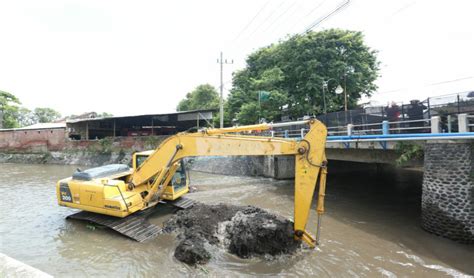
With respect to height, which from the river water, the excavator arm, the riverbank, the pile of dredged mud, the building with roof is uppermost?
the building with roof

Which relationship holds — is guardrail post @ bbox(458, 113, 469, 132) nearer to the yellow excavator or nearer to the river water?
the river water

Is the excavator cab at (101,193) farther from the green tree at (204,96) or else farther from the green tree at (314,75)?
the green tree at (204,96)

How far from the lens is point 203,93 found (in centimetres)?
4984

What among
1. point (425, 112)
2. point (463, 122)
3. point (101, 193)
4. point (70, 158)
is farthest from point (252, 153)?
point (70, 158)

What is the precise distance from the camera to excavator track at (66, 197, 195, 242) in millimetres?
7030

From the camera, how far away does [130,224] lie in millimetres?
7328

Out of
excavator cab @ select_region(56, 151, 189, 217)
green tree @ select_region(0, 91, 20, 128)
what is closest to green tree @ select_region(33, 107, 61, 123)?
green tree @ select_region(0, 91, 20, 128)

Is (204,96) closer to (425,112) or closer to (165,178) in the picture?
(425,112)

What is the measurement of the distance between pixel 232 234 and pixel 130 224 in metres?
3.06

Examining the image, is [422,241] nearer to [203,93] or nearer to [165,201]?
[165,201]

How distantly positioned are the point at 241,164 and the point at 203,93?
108 ft

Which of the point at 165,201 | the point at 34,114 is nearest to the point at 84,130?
the point at 165,201

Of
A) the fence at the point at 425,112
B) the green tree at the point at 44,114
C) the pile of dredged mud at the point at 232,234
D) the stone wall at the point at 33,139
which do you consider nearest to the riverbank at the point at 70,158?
the stone wall at the point at 33,139

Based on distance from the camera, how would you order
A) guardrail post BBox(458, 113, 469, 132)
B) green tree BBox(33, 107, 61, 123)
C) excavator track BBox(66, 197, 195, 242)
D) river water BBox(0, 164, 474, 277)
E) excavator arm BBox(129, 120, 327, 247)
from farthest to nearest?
1. green tree BBox(33, 107, 61, 123)
2. guardrail post BBox(458, 113, 469, 132)
3. excavator track BBox(66, 197, 195, 242)
4. river water BBox(0, 164, 474, 277)
5. excavator arm BBox(129, 120, 327, 247)
